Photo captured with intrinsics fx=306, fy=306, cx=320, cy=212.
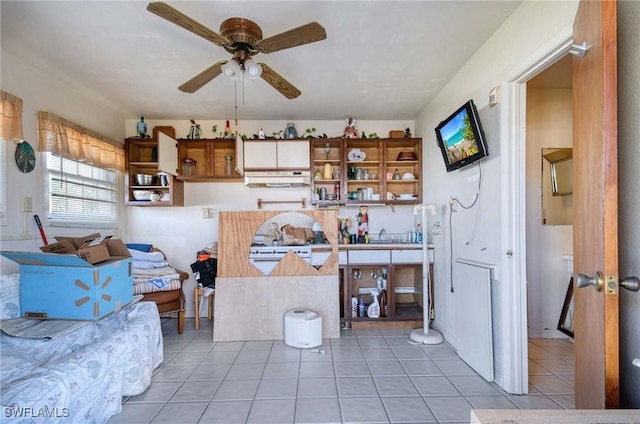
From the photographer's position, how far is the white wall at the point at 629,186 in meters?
1.17

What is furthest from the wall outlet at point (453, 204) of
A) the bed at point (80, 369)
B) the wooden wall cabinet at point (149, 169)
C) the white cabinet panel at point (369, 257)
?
the wooden wall cabinet at point (149, 169)

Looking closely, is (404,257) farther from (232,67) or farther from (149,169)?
(149,169)

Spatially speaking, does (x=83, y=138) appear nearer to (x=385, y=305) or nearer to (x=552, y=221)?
(x=385, y=305)

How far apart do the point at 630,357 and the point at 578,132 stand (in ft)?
2.95

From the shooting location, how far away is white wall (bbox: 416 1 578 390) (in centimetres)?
182

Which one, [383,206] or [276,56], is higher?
[276,56]

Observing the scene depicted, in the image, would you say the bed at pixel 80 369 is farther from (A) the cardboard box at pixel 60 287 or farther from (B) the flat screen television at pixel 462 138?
(B) the flat screen television at pixel 462 138

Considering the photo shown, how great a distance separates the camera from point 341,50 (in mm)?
2373

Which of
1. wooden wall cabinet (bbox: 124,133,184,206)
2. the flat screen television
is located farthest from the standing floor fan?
wooden wall cabinet (bbox: 124,133,184,206)

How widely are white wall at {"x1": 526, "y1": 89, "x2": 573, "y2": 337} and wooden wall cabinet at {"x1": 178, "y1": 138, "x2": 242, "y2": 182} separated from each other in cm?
330

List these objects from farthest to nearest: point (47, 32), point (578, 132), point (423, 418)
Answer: point (47, 32) < point (423, 418) < point (578, 132)

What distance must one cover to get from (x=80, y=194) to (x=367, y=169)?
10.6ft

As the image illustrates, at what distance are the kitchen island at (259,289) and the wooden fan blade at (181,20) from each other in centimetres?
176

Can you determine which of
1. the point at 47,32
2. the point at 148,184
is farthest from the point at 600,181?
the point at 148,184
